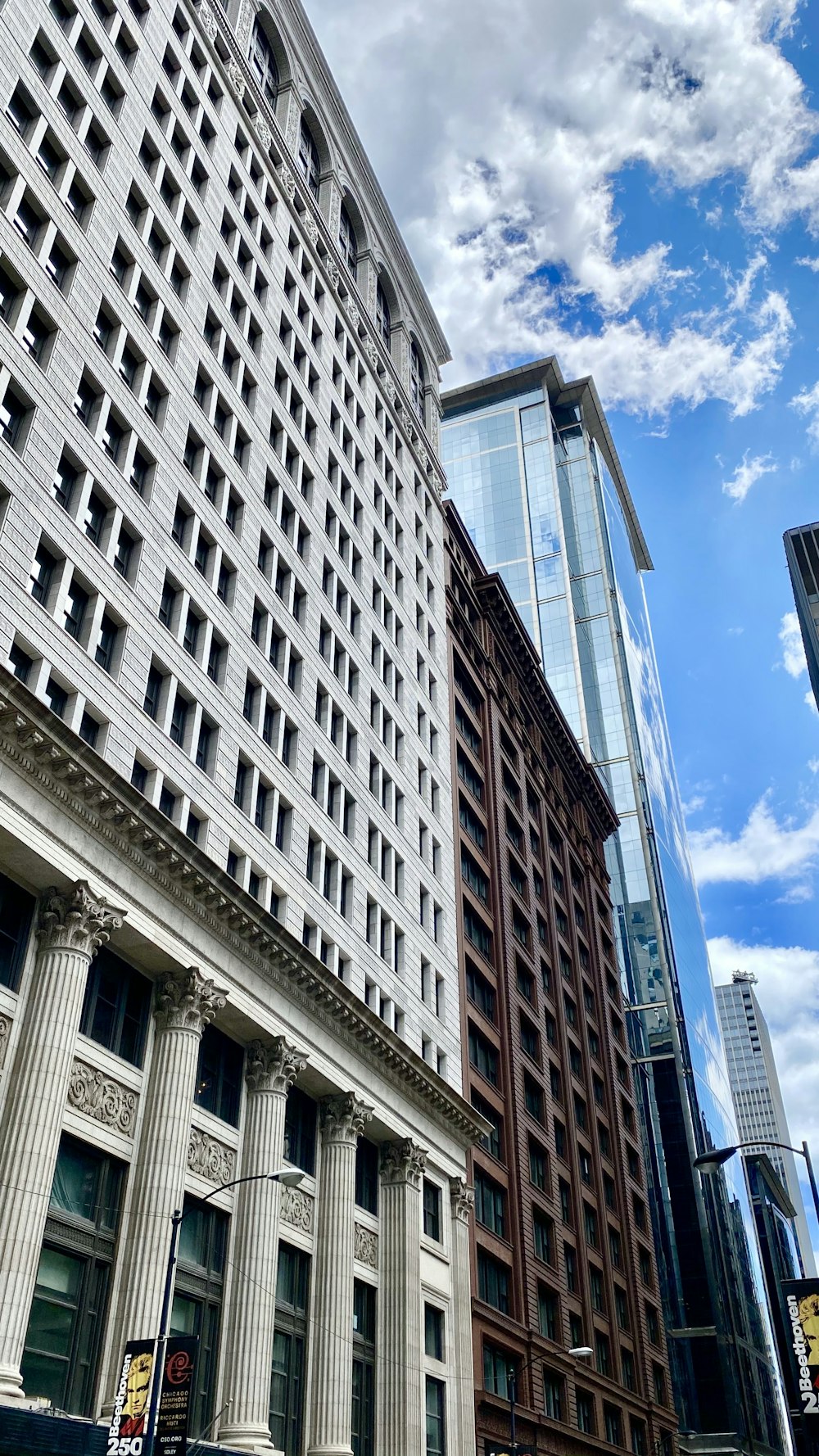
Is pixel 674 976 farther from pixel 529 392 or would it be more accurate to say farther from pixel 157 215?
pixel 157 215

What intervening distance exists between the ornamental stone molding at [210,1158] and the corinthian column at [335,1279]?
6.42 m

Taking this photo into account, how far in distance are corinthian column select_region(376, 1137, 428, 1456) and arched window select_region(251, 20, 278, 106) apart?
4887 centimetres

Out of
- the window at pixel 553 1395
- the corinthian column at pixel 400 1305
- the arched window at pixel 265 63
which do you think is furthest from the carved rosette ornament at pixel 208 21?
the window at pixel 553 1395

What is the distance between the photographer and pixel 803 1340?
2722cm

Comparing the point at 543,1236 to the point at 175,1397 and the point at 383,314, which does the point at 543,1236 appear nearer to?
the point at 175,1397

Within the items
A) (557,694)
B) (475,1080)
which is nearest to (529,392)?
(557,694)

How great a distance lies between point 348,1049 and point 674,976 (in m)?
93.3

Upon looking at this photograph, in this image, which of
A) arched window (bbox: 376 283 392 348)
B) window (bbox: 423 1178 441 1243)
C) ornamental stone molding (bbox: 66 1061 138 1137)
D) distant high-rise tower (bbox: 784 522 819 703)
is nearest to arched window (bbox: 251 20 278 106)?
arched window (bbox: 376 283 392 348)

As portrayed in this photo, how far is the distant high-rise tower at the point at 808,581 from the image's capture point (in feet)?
465

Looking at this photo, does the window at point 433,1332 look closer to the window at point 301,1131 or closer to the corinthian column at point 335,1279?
the corinthian column at point 335,1279

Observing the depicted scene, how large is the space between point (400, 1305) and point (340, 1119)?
7251mm

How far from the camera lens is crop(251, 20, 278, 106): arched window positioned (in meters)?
59.1

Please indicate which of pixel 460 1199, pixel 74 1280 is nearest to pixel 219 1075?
pixel 74 1280

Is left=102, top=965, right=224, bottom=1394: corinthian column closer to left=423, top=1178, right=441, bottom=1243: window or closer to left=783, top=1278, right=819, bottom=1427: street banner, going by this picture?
left=783, top=1278, right=819, bottom=1427: street banner
